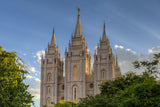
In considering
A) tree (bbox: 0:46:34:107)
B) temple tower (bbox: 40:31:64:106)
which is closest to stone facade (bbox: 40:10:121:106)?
temple tower (bbox: 40:31:64:106)

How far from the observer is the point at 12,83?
1850 cm

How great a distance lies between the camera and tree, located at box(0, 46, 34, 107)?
18.1 meters

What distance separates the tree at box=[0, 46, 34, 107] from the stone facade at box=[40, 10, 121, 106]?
34.8 meters

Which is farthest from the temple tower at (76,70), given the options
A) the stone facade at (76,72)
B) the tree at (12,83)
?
the tree at (12,83)

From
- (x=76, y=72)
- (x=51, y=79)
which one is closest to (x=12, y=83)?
(x=76, y=72)

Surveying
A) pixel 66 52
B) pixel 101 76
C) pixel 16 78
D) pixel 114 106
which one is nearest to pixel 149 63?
pixel 114 106

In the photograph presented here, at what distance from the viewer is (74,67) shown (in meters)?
56.0

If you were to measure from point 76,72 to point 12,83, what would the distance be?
3750cm

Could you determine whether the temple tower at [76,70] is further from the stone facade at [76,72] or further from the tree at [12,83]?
the tree at [12,83]

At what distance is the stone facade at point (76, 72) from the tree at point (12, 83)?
114ft

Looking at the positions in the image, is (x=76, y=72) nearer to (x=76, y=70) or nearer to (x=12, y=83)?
(x=76, y=70)

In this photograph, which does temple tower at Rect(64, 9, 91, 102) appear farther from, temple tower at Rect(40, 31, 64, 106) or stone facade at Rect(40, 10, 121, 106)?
temple tower at Rect(40, 31, 64, 106)

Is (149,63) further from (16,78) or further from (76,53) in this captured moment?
(76,53)

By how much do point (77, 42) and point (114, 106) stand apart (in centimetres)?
4452
